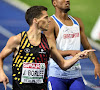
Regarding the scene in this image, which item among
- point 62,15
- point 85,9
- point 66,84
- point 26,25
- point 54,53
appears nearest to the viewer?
point 54,53

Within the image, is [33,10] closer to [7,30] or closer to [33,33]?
[33,33]

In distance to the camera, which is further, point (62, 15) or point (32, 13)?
point (62, 15)

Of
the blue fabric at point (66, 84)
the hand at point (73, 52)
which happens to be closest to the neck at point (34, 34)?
the hand at point (73, 52)

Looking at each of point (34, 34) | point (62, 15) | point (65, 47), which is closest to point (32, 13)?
point (34, 34)

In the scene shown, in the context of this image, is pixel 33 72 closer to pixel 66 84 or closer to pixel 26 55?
pixel 26 55

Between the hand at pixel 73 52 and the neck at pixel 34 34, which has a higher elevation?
the neck at pixel 34 34

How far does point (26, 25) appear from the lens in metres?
11.8

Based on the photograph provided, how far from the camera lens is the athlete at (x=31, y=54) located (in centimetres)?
573

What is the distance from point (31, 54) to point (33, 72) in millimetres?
229

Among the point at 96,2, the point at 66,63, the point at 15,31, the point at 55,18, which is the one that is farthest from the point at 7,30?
the point at 66,63

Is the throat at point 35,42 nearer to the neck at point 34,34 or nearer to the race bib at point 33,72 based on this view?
the neck at point 34,34

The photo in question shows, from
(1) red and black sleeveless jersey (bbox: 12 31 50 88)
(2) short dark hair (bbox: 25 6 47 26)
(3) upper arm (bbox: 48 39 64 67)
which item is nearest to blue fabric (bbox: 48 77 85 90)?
(3) upper arm (bbox: 48 39 64 67)

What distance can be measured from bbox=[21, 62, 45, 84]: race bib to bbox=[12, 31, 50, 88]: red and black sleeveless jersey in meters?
0.04

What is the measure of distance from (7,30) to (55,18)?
4832 mm
